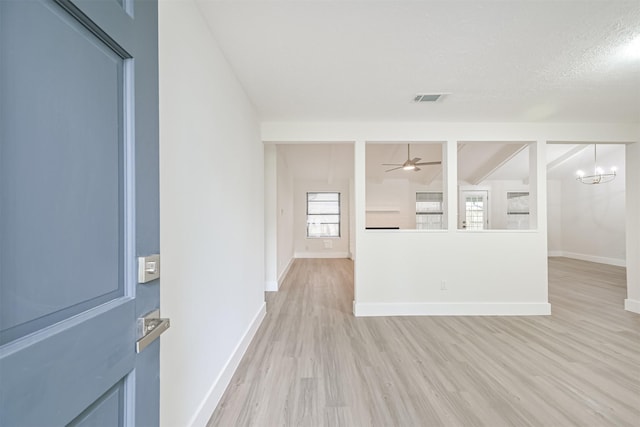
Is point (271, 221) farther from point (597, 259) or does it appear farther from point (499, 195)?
point (597, 259)

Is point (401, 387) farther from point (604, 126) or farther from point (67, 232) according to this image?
point (604, 126)

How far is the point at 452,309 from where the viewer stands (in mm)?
3312

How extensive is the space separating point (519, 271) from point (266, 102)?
3.67 m

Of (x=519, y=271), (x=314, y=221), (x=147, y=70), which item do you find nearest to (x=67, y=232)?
(x=147, y=70)

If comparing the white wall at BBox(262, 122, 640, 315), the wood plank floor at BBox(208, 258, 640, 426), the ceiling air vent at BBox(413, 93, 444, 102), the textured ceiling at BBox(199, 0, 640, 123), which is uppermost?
the textured ceiling at BBox(199, 0, 640, 123)

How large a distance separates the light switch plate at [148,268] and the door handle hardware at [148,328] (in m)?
0.10

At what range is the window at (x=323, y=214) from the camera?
25.4ft

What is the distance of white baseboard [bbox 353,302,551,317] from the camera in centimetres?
329

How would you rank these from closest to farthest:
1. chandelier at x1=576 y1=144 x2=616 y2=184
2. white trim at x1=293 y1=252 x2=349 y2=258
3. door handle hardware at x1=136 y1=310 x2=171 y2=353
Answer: door handle hardware at x1=136 y1=310 x2=171 y2=353 → chandelier at x1=576 y1=144 x2=616 y2=184 → white trim at x1=293 y1=252 x2=349 y2=258

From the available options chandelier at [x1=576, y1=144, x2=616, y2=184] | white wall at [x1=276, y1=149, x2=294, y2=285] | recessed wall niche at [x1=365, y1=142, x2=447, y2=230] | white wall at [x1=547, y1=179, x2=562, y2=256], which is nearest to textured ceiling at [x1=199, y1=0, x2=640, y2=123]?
white wall at [x1=276, y1=149, x2=294, y2=285]

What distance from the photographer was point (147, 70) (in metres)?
0.72

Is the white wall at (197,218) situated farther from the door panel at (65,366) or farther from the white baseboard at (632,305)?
the white baseboard at (632,305)

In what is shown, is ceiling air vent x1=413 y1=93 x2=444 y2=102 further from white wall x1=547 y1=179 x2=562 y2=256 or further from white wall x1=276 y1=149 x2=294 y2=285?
white wall x1=547 y1=179 x2=562 y2=256

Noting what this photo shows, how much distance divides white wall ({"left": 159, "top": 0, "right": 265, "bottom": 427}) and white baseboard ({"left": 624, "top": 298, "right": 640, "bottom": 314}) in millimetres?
4782
